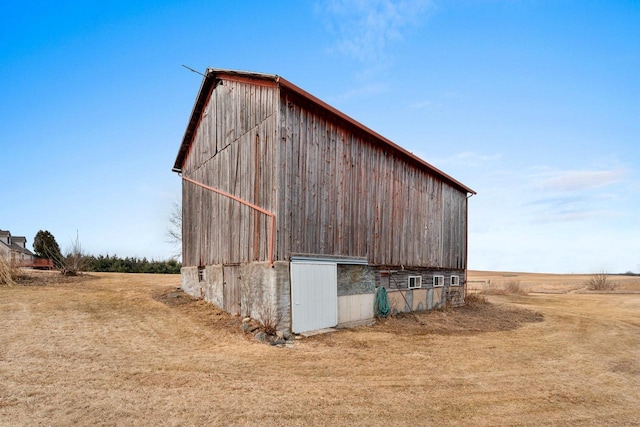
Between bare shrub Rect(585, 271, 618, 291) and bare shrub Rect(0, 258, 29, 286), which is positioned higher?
bare shrub Rect(0, 258, 29, 286)

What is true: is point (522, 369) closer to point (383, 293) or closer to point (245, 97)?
point (383, 293)

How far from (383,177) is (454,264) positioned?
8493 millimetres

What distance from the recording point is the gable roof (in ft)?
42.7

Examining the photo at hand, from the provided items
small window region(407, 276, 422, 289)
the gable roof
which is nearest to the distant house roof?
the gable roof

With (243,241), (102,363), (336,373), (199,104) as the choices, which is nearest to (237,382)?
(336,373)

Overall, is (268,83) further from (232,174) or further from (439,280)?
(439,280)

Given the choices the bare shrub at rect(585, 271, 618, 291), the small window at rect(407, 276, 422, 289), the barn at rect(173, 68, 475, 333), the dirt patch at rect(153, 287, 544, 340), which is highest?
the barn at rect(173, 68, 475, 333)

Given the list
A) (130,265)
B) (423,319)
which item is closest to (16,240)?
(130,265)

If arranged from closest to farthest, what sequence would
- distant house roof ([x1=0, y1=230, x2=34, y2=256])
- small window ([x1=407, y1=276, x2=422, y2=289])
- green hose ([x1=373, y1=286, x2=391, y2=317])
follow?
1. green hose ([x1=373, y1=286, x2=391, y2=317])
2. small window ([x1=407, y1=276, x2=422, y2=289])
3. distant house roof ([x1=0, y1=230, x2=34, y2=256])

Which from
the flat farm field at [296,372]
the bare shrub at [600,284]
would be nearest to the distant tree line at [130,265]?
the flat farm field at [296,372]

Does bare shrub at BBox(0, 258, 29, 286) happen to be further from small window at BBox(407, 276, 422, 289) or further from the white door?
small window at BBox(407, 276, 422, 289)

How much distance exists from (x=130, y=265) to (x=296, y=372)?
3170 centimetres

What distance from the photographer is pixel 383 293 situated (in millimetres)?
16406

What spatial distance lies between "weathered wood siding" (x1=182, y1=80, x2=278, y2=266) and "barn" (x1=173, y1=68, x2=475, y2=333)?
0.05 m
